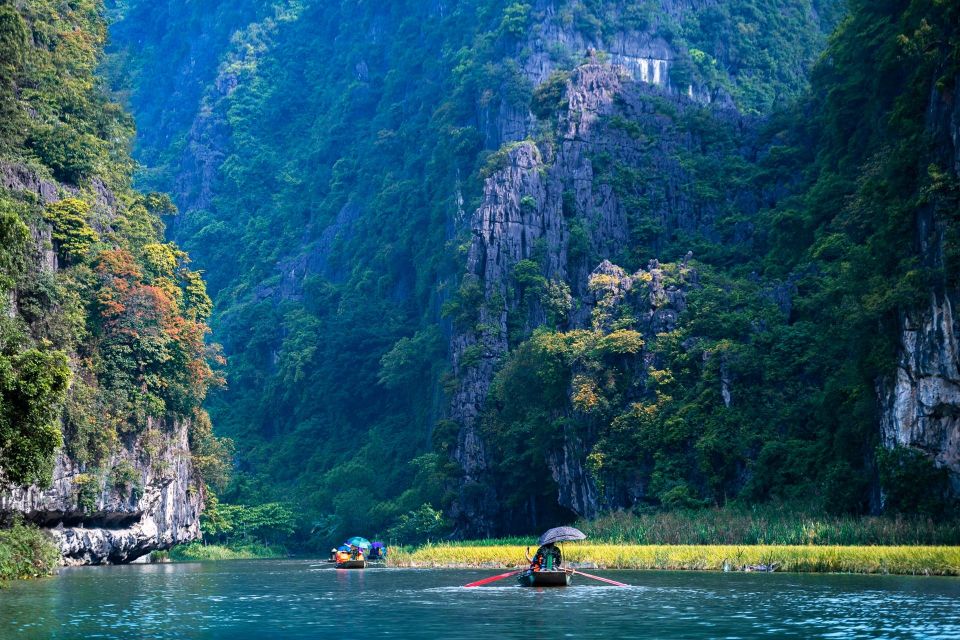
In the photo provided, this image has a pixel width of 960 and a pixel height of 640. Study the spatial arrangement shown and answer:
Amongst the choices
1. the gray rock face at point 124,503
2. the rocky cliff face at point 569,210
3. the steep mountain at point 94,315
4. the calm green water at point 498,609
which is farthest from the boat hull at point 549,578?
the rocky cliff face at point 569,210

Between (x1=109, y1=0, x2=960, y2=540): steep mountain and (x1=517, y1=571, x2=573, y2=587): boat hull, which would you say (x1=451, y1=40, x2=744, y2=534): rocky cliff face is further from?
(x1=517, y1=571, x2=573, y2=587): boat hull

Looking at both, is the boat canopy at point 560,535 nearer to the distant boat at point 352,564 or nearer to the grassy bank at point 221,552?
the distant boat at point 352,564

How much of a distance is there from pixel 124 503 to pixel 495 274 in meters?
32.3

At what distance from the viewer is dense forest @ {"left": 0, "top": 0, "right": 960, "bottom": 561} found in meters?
50.0

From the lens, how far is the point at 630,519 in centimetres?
5981

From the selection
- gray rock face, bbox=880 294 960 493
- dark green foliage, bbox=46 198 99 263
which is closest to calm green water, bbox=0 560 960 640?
gray rock face, bbox=880 294 960 493

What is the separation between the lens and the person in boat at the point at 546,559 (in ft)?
124

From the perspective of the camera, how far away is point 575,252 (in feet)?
270

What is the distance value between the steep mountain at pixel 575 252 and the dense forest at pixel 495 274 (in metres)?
0.26

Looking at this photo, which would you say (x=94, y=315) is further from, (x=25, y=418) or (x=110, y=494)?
(x=25, y=418)

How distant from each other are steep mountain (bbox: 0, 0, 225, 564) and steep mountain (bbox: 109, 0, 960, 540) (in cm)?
2030

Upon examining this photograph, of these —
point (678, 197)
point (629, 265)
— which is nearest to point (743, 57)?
point (678, 197)

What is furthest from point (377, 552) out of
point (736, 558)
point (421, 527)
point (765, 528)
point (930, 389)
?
point (930, 389)

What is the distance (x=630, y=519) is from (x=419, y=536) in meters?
23.2
